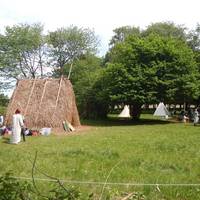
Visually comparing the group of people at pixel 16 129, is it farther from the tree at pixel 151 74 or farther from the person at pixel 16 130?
the tree at pixel 151 74

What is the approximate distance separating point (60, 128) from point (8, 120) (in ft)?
12.0

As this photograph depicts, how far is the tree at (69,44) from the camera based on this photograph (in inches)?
2467

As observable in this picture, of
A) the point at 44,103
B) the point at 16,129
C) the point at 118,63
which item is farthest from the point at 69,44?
the point at 16,129

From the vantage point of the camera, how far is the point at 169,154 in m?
14.5

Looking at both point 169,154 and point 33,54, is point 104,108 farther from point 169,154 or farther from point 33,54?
point 169,154

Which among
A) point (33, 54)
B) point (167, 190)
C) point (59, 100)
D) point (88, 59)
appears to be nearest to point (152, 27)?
point (88, 59)

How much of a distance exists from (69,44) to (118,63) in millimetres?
26792

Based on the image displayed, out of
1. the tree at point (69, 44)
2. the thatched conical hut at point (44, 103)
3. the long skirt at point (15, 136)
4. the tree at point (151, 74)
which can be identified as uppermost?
the tree at point (69, 44)

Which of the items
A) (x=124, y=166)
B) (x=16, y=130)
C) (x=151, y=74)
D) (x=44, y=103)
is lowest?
(x=124, y=166)

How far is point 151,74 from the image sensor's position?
35.3 metres

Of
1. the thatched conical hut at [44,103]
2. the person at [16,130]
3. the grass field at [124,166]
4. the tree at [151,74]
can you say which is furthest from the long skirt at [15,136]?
the tree at [151,74]

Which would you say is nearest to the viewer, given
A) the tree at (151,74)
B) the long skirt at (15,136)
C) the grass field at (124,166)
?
the grass field at (124,166)

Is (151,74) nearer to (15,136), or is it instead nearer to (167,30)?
(15,136)

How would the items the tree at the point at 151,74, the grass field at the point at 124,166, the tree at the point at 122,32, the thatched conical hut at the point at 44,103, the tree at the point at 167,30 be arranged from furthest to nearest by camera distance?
the tree at the point at 122,32, the tree at the point at 167,30, the tree at the point at 151,74, the thatched conical hut at the point at 44,103, the grass field at the point at 124,166
